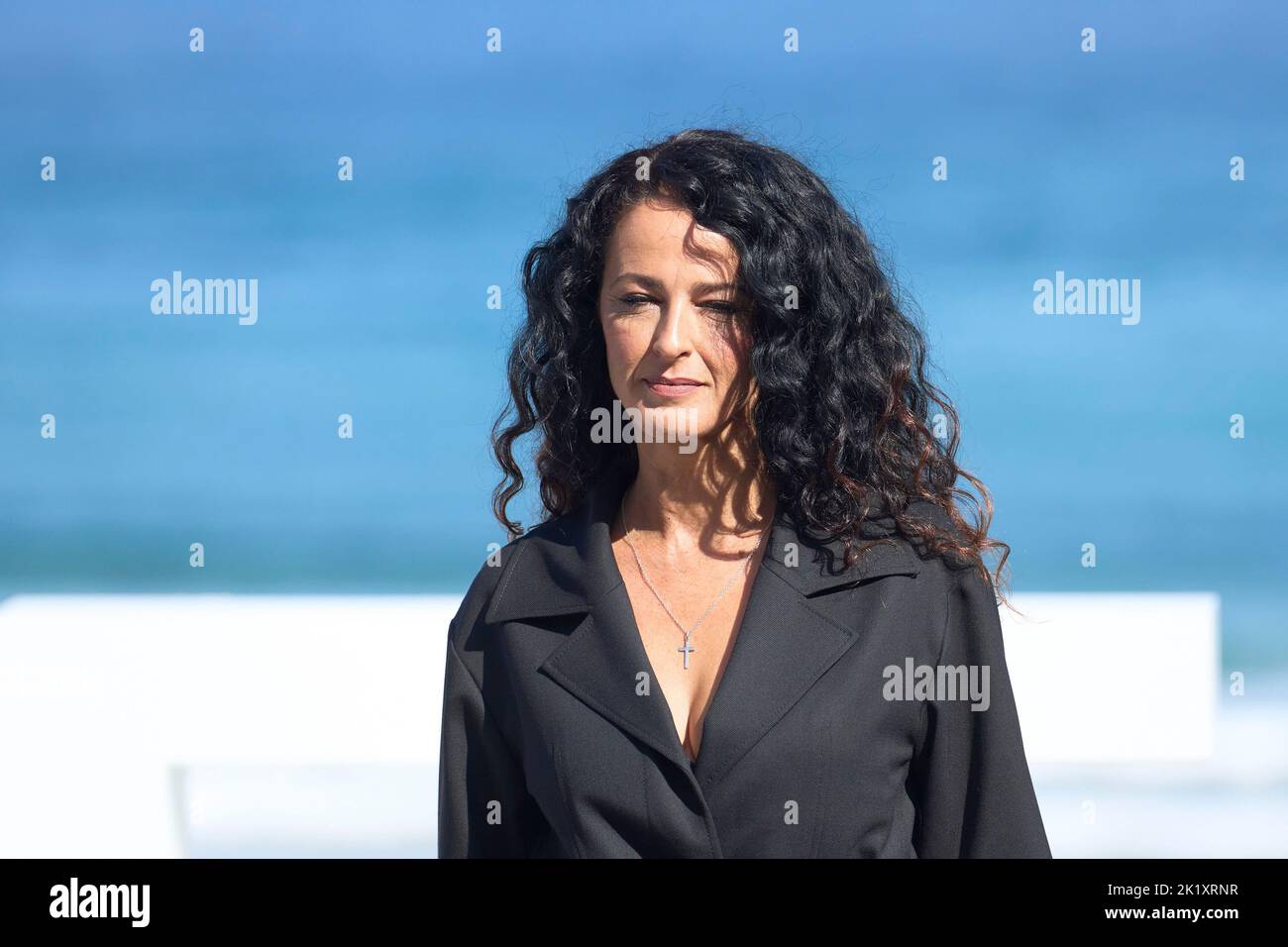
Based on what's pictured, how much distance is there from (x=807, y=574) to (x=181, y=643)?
308 centimetres

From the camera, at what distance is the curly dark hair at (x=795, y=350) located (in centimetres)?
246

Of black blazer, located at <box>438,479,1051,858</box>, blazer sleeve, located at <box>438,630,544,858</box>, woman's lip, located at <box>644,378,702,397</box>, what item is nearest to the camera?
black blazer, located at <box>438,479,1051,858</box>

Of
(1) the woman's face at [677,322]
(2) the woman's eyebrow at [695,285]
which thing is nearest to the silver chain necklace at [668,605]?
(1) the woman's face at [677,322]

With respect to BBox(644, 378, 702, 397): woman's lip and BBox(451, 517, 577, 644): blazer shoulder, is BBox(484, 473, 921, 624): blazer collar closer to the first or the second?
BBox(451, 517, 577, 644): blazer shoulder

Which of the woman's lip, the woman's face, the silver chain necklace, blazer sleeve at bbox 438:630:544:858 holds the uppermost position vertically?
the woman's face

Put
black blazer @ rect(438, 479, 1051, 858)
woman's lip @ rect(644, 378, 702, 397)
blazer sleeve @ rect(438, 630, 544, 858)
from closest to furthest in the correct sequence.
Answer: black blazer @ rect(438, 479, 1051, 858) < woman's lip @ rect(644, 378, 702, 397) < blazer sleeve @ rect(438, 630, 544, 858)

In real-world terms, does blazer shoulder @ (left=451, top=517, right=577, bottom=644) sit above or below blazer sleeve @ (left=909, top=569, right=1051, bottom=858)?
above

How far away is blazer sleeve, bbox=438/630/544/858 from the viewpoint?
99.6 inches

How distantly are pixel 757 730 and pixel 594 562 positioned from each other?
47cm

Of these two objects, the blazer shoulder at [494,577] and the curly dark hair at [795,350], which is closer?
the curly dark hair at [795,350]

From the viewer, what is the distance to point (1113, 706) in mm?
4410

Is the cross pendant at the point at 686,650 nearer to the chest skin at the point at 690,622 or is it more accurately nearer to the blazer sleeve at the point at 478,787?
the chest skin at the point at 690,622

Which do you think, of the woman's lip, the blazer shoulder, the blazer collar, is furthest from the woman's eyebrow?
the blazer shoulder
